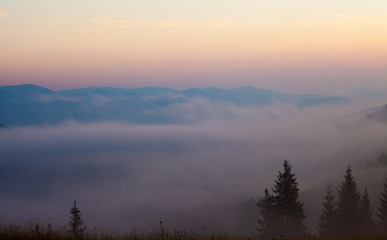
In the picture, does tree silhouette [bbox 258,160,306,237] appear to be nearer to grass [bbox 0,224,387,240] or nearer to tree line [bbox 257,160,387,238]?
tree line [bbox 257,160,387,238]

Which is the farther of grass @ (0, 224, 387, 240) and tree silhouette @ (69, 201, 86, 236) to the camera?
tree silhouette @ (69, 201, 86, 236)

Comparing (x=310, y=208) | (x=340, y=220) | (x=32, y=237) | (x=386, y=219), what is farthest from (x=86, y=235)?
(x=310, y=208)

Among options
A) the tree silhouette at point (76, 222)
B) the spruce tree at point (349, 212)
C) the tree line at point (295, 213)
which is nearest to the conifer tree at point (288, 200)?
the tree line at point (295, 213)

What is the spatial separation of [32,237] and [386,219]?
39776mm

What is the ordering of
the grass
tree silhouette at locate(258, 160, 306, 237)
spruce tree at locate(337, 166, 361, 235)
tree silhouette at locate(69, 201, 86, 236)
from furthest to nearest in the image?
spruce tree at locate(337, 166, 361, 235) < tree silhouette at locate(258, 160, 306, 237) < tree silhouette at locate(69, 201, 86, 236) < the grass

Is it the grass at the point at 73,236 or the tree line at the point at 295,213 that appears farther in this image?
the tree line at the point at 295,213

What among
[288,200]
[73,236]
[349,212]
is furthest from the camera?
[349,212]

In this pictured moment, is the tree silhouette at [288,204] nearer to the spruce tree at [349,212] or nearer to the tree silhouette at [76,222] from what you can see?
the spruce tree at [349,212]

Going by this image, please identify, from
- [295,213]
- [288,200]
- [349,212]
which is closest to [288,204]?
[288,200]

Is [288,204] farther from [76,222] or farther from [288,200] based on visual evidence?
[76,222]

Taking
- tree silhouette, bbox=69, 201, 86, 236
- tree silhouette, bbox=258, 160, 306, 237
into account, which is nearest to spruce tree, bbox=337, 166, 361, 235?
tree silhouette, bbox=258, 160, 306, 237

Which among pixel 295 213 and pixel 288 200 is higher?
pixel 288 200

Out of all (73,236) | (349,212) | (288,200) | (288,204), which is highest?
(73,236)

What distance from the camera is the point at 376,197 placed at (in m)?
107
